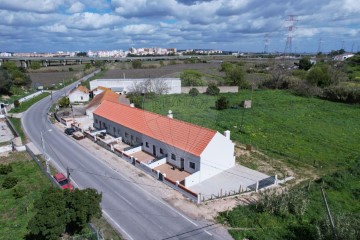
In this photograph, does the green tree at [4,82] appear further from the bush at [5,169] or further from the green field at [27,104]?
the bush at [5,169]

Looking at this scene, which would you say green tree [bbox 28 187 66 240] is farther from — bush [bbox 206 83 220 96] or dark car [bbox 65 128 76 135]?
bush [bbox 206 83 220 96]

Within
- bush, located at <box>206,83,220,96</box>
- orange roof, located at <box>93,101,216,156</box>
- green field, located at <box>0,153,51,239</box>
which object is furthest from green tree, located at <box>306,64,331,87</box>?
green field, located at <box>0,153,51,239</box>

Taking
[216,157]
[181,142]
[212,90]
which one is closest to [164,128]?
[181,142]

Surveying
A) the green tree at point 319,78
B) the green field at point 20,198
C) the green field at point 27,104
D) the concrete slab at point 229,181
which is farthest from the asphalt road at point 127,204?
the green tree at point 319,78

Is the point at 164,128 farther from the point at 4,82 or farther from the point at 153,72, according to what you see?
the point at 153,72

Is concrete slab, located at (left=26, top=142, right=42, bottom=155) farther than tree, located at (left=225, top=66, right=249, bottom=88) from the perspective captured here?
No
